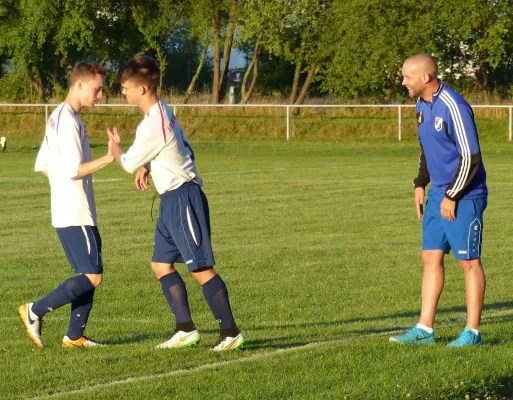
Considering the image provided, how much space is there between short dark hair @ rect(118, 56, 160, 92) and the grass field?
1775mm

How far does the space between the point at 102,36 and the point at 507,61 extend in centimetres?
2199

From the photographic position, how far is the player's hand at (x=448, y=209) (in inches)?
279

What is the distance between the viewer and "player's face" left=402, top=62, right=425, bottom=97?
23.4ft

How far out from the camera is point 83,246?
24.4 feet

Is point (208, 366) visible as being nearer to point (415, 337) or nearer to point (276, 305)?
point (415, 337)

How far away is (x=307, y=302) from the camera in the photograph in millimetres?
9852

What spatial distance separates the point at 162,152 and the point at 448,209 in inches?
73.7

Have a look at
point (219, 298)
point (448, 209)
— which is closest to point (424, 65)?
point (448, 209)

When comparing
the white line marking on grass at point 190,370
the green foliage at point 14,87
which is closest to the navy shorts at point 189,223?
the white line marking on grass at point 190,370

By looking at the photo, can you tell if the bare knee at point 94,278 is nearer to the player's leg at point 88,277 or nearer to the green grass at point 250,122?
the player's leg at point 88,277

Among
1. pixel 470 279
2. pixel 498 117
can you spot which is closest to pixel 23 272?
pixel 470 279

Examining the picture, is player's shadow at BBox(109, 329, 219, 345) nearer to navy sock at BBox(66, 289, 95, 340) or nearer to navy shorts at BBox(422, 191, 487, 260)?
navy sock at BBox(66, 289, 95, 340)

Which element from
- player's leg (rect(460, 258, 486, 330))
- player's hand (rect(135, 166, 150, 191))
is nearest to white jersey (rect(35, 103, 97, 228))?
player's hand (rect(135, 166, 150, 191))

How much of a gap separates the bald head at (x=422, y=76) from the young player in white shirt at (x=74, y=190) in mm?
2011
